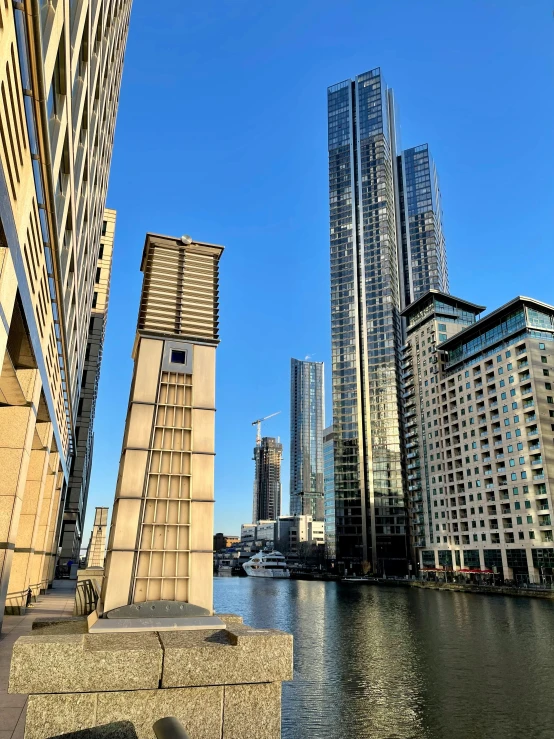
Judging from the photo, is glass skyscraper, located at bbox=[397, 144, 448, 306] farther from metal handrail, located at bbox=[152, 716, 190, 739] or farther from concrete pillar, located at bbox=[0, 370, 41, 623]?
metal handrail, located at bbox=[152, 716, 190, 739]

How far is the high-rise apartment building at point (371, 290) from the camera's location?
429ft

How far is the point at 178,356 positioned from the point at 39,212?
857 cm

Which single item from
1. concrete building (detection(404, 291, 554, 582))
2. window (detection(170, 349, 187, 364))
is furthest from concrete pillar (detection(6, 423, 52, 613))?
concrete building (detection(404, 291, 554, 582))

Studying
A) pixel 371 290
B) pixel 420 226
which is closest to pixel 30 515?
pixel 371 290

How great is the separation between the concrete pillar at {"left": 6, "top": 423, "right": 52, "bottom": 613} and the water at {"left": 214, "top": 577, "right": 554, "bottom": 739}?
14.0 m

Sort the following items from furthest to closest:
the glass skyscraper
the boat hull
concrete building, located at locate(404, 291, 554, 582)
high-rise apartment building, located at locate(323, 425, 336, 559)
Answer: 1. the glass skyscraper
2. the boat hull
3. high-rise apartment building, located at locate(323, 425, 336, 559)
4. concrete building, located at locate(404, 291, 554, 582)

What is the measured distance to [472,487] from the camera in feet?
313

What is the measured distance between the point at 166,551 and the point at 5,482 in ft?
41.3

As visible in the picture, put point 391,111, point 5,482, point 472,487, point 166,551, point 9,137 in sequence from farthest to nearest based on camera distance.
Result: point 391,111 → point 472,487 → point 5,482 → point 9,137 → point 166,551

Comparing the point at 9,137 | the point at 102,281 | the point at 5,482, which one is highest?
the point at 102,281

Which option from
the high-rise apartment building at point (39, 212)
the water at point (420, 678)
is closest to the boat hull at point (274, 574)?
the water at point (420, 678)

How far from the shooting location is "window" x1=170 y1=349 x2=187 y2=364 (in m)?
10.1

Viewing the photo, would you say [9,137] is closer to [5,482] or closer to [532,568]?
[5,482]

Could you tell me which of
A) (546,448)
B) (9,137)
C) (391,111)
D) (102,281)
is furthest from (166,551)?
(391,111)
